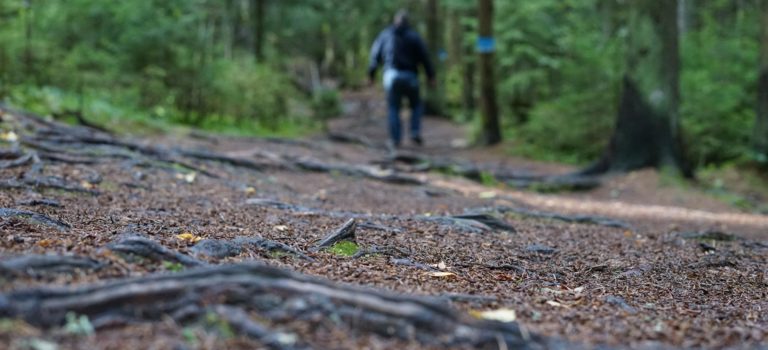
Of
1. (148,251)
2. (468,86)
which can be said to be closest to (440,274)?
(148,251)

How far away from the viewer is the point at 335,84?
133ft

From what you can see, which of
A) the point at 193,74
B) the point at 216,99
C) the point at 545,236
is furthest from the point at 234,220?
the point at 216,99

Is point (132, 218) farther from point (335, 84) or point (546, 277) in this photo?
point (335, 84)

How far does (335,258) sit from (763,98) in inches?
376

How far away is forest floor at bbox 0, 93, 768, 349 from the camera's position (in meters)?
2.11

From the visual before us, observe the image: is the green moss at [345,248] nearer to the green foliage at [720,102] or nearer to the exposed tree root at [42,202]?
the exposed tree root at [42,202]

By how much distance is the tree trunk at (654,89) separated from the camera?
9.50 meters

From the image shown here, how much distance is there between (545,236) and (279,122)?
10479 mm

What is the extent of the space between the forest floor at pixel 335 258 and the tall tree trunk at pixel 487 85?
237 inches

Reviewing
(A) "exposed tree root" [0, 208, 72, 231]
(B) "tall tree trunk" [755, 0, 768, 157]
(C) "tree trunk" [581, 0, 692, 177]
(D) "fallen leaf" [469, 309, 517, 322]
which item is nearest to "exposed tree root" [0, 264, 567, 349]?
(D) "fallen leaf" [469, 309, 517, 322]

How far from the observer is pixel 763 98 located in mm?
10859

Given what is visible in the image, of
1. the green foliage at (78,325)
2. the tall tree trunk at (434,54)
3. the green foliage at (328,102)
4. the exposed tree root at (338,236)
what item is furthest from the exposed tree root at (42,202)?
the tall tree trunk at (434,54)

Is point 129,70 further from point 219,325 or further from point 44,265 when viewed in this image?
point 219,325

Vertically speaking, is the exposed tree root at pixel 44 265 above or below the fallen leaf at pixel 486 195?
above
